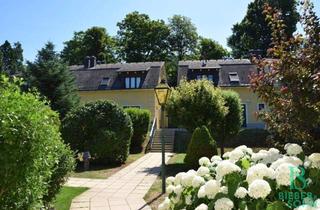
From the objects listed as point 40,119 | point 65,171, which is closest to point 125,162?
point 65,171

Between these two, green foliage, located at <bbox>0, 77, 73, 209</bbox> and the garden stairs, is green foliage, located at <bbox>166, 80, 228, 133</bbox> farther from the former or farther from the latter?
green foliage, located at <bbox>0, 77, 73, 209</bbox>

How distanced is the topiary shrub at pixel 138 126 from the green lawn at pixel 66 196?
40.5 feet

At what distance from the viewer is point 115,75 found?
1318 inches

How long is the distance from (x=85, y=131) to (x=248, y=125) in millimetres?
17300

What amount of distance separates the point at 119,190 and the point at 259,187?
8.76 meters

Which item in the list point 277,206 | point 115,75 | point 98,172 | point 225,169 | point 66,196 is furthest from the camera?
point 115,75

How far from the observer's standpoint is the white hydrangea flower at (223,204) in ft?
10.4

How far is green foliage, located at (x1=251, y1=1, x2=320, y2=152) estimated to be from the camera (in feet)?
12.8

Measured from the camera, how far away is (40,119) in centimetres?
511

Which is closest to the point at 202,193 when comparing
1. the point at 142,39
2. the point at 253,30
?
the point at 253,30

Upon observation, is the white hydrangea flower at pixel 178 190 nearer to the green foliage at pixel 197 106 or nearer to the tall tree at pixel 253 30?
the green foliage at pixel 197 106

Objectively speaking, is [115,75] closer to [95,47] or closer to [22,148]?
[95,47]

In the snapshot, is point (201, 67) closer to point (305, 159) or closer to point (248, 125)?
point (248, 125)

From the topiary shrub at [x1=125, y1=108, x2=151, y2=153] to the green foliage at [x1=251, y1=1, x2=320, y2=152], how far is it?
752 inches
